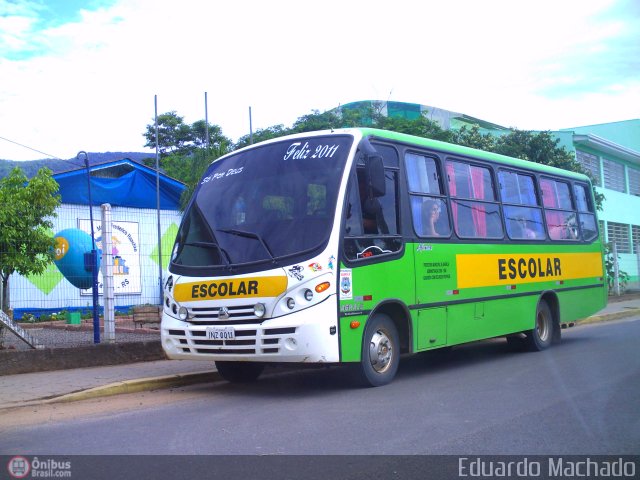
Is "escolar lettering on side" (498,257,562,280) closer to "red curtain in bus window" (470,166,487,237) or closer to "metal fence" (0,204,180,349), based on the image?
"red curtain in bus window" (470,166,487,237)

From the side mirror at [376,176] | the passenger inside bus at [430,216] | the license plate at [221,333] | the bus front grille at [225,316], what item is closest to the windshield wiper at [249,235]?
the bus front grille at [225,316]

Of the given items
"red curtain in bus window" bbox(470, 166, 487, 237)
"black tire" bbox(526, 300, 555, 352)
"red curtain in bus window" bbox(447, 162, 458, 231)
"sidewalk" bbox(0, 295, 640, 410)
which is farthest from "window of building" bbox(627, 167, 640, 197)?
"sidewalk" bbox(0, 295, 640, 410)

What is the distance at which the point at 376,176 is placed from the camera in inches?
318

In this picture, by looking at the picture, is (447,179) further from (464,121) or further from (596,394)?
(464,121)

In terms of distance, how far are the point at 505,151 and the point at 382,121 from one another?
16.0ft

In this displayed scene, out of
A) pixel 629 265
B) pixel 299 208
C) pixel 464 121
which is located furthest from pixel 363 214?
pixel 629 265

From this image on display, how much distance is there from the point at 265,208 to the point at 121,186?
14851 millimetres

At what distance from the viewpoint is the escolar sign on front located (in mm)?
10260

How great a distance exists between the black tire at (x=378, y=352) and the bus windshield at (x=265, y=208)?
→ 141 cm

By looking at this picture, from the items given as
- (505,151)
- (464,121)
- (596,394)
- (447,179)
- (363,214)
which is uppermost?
(464,121)

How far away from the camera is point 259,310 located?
7.73m

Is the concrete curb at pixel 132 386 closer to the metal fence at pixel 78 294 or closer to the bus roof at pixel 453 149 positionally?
Answer: the metal fence at pixel 78 294

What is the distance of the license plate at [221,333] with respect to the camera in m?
7.87

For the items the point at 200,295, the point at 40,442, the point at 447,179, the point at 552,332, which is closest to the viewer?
the point at 40,442
